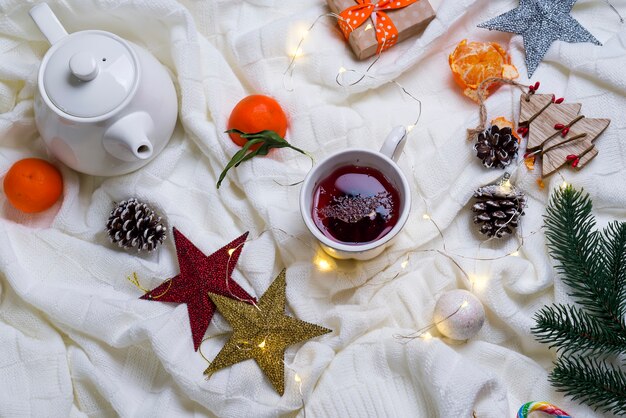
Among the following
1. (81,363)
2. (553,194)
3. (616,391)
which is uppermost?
(553,194)

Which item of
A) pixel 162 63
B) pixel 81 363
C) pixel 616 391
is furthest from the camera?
pixel 162 63

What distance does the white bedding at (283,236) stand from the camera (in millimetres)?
1047

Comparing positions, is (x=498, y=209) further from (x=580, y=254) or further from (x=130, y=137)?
(x=130, y=137)

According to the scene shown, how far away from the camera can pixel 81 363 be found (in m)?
1.08

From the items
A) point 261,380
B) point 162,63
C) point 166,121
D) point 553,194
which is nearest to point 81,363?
point 261,380

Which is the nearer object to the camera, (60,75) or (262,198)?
(60,75)

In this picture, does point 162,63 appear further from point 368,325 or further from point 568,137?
point 568,137

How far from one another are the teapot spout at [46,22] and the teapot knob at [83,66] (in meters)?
0.10

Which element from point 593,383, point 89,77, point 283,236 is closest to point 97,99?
point 89,77

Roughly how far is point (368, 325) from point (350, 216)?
18cm

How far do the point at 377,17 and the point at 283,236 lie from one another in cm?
41

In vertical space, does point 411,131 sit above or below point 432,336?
above

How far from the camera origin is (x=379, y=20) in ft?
3.81

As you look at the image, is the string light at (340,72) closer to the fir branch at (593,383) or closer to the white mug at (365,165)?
the white mug at (365,165)
